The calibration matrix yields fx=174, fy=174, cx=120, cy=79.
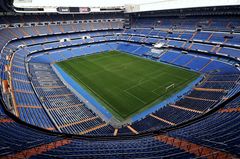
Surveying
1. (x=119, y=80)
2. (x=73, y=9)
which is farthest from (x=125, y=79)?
(x=73, y=9)

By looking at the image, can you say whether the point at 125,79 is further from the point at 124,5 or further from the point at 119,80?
the point at 124,5

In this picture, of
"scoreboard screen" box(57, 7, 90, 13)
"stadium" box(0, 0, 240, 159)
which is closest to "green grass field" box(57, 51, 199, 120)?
"stadium" box(0, 0, 240, 159)

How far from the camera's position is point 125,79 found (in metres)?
41.6

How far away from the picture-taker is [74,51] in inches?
2509

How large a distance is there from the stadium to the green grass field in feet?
0.77

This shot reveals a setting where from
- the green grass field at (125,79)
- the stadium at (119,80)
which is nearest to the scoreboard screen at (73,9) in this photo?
the stadium at (119,80)

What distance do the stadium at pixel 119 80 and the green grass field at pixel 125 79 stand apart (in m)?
0.23

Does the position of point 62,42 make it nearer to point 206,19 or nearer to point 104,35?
point 104,35

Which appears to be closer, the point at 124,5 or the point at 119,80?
the point at 119,80

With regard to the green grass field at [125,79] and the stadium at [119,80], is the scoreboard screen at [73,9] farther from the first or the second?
the green grass field at [125,79]

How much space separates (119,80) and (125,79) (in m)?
1.52

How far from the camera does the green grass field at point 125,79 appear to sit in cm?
3144

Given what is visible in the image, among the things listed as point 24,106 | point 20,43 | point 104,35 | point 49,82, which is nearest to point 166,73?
point 49,82

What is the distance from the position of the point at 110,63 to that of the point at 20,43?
2965 centimetres
